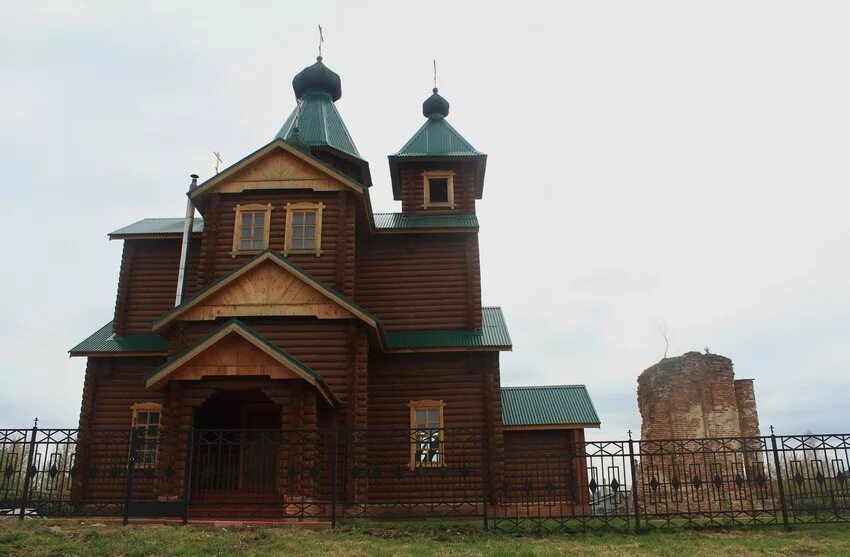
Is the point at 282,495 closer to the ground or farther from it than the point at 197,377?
closer to the ground

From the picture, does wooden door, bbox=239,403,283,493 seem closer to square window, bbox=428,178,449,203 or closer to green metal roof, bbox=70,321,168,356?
green metal roof, bbox=70,321,168,356

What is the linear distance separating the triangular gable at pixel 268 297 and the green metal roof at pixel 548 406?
5.73m

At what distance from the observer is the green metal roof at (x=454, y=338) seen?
18094 mm

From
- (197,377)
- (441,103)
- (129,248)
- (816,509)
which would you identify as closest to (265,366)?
(197,377)

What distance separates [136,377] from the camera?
60.9 ft

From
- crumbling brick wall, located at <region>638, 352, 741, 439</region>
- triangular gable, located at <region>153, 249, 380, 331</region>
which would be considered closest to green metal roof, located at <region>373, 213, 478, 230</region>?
triangular gable, located at <region>153, 249, 380, 331</region>

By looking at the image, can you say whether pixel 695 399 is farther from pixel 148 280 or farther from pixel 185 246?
pixel 148 280

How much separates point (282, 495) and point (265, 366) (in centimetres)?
253

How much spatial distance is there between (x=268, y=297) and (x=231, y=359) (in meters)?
2.35

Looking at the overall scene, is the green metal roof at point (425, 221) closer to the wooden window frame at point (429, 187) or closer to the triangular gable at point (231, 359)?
the wooden window frame at point (429, 187)

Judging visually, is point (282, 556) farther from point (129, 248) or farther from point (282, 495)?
point (129, 248)

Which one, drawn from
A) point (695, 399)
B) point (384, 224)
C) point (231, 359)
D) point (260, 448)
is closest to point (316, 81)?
point (384, 224)

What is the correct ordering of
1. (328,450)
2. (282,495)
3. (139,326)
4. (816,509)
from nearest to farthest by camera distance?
(816,509)
(282,495)
(328,450)
(139,326)

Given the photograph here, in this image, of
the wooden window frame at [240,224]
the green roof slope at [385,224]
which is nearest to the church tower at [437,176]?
the green roof slope at [385,224]
